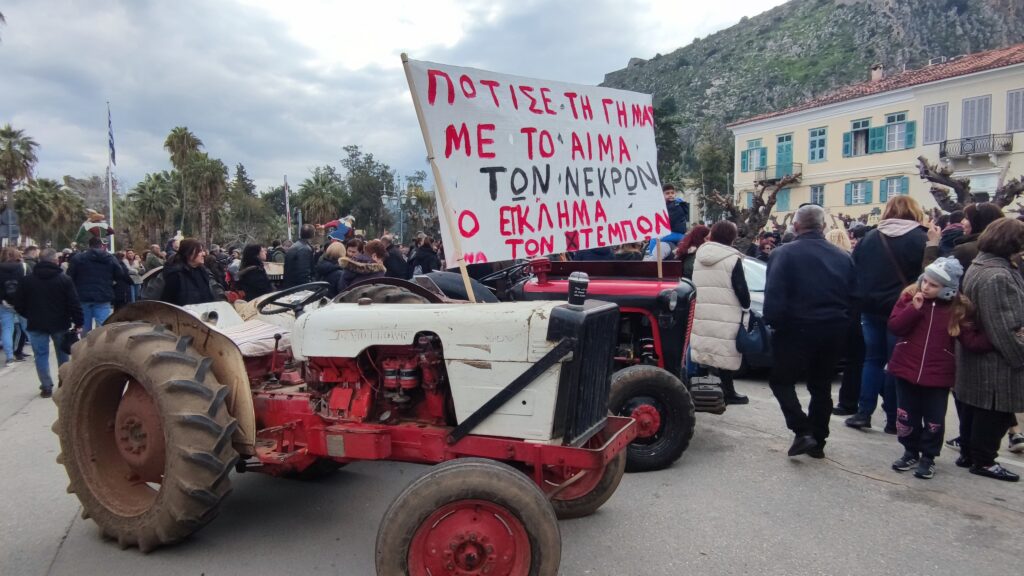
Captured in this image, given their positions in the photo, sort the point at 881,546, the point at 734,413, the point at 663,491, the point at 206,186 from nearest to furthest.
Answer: the point at 881,546 < the point at 663,491 < the point at 734,413 < the point at 206,186

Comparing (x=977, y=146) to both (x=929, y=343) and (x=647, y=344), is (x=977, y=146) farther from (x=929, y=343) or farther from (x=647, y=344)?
(x=647, y=344)

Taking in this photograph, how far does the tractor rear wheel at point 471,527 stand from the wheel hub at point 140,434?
174 cm

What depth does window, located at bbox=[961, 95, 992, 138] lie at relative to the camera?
32.3 meters

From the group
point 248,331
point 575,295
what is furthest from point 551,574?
point 248,331

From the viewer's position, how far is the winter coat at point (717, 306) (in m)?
5.54

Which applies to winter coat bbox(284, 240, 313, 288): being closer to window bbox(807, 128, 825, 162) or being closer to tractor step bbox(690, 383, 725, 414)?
tractor step bbox(690, 383, 725, 414)

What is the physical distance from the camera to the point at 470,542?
2643 mm

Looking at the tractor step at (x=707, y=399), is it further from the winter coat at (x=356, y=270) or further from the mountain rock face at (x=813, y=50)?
the mountain rock face at (x=813, y=50)

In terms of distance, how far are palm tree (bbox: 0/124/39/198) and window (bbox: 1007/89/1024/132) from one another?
54.7 m

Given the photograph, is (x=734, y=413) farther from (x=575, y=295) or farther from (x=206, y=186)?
(x=206, y=186)

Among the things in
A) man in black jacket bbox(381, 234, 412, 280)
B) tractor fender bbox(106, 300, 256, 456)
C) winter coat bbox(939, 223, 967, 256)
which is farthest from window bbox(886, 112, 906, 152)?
tractor fender bbox(106, 300, 256, 456)

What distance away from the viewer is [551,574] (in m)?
2.62

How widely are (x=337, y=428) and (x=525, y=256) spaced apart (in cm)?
148

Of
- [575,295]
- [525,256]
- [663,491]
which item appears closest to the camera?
[575,295]
